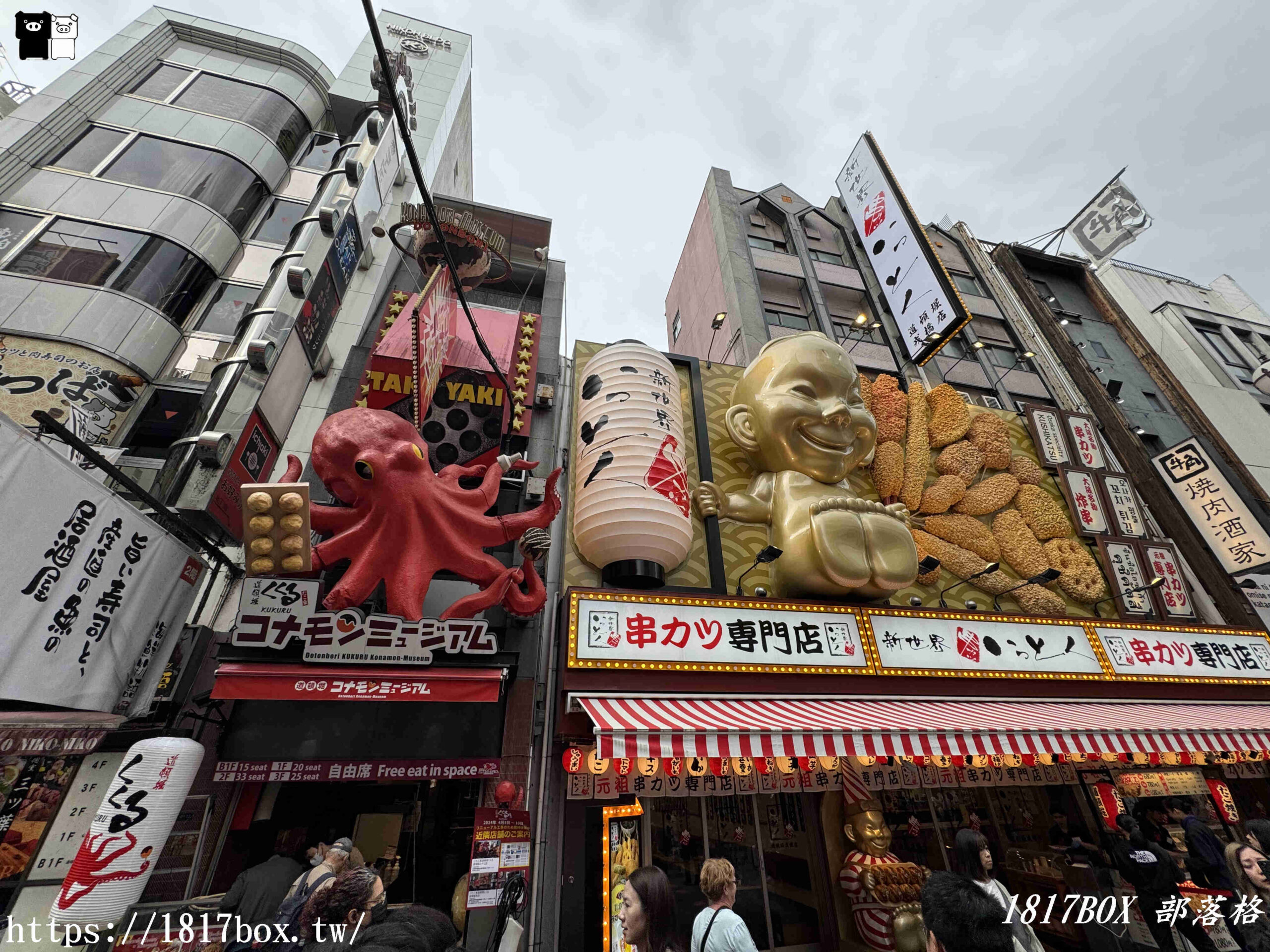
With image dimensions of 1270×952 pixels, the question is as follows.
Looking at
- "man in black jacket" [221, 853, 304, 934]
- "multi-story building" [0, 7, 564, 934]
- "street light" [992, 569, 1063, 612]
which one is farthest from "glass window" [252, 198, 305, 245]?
"street light" [992, 569, 1063, 612]

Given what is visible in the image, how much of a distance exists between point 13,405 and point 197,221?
536cm

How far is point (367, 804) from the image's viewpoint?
21.8 feet

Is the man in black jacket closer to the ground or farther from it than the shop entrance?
closer to the ground

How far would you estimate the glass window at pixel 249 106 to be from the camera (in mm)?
13219

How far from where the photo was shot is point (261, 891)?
4.72 metres

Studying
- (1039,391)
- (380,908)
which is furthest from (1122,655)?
(1039,391)

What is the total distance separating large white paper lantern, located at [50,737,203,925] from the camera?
4289mm

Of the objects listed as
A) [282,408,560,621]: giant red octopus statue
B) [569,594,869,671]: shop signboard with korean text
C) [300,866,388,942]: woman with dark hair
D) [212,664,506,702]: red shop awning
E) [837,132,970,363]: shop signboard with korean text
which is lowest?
[300,866,388,942]: woman with dark hair

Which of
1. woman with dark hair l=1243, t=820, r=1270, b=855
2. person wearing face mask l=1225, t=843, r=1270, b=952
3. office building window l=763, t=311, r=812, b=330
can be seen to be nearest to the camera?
person wearing face mask l=1225, t=843, r=1270, b=952

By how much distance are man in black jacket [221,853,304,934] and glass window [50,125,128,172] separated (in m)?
14.3

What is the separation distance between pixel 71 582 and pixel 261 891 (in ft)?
11.2

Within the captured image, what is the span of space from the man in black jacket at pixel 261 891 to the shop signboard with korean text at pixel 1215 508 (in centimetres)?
1658

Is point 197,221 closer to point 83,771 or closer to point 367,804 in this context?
point 83,771

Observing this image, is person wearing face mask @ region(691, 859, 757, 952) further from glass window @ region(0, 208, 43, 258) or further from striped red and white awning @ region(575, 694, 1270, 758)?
glass window @ region(0, 208, 43, 258)
